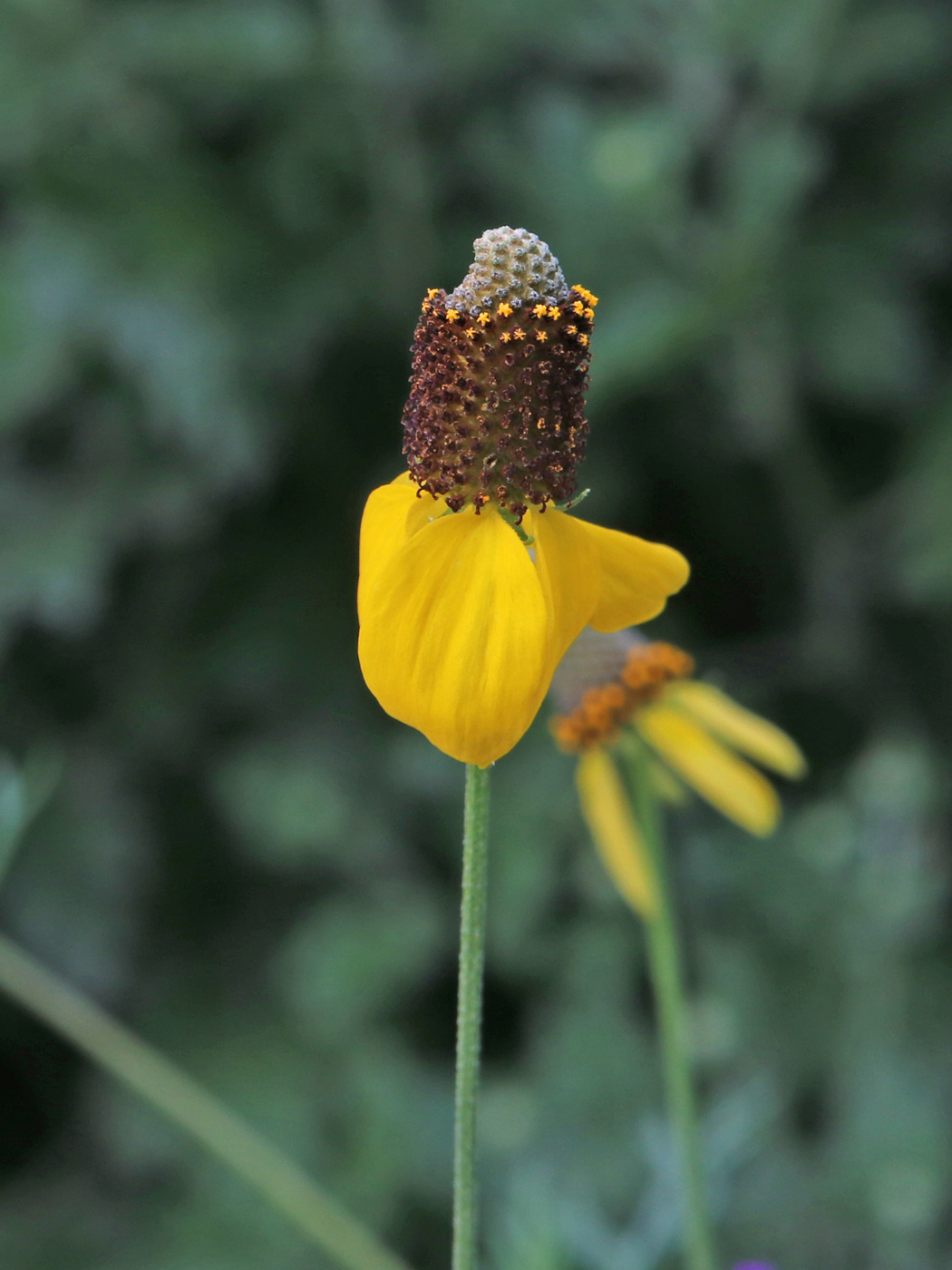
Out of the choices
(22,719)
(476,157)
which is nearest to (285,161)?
(476,157)

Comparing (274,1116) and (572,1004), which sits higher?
(572,1004)

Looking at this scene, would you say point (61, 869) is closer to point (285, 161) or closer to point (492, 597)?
point (285, 161)

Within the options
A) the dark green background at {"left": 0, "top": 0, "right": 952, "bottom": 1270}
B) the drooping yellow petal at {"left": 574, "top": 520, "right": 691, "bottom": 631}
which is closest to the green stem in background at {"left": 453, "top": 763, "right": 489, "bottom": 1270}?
the drooping yellow petal at {"left": 574, "top": 520, "right": 691, "bottom": 631}

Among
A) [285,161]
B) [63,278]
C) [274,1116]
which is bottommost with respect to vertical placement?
[274,1116]

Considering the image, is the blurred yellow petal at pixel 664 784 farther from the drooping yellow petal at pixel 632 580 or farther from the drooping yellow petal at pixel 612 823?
the drooping yellow petal at pixel 632 580

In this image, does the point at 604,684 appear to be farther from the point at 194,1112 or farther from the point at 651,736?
the point at 194,1112

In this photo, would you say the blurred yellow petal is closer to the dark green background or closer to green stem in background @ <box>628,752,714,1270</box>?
green stem in background @ <box>628,752,714,1270</box>
